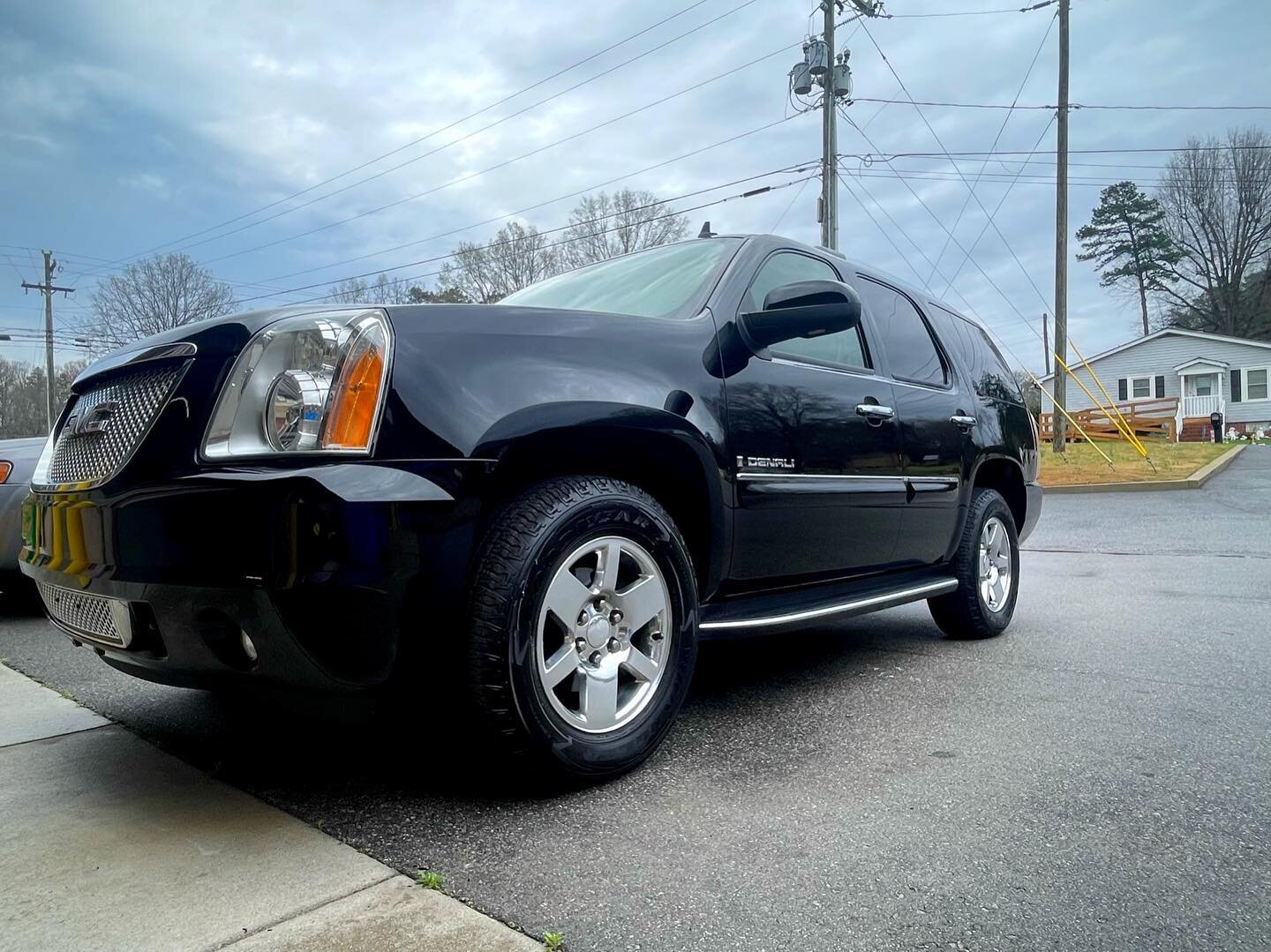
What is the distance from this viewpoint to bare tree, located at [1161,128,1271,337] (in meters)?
45.7

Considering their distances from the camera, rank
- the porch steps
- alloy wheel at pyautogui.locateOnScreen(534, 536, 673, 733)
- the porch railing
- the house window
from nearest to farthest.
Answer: alloy wheel at pyautogui.locateOnScreen(534, 536, 673, 733), the porch steps, the porch railing, the house window

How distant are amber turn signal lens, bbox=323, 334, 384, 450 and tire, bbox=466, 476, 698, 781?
390 millimetres

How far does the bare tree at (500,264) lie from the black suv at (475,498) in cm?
3137

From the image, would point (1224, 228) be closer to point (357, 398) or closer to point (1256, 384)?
point (1256, 384)

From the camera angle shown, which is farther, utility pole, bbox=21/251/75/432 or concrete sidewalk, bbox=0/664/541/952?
utility pole, bbox=21/251/75/432

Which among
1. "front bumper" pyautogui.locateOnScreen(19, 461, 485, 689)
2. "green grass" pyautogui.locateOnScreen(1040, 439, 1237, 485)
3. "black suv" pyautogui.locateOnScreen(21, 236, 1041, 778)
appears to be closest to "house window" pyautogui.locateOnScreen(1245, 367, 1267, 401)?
"green grass" pyautogui.locateOnScreen(1040, 439, 1237, 485)

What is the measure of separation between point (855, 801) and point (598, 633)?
80 centimetres

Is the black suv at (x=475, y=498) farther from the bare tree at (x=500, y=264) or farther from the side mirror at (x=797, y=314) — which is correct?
the bare tree at (x=500, y=264)

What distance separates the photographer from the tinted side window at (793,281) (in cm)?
322

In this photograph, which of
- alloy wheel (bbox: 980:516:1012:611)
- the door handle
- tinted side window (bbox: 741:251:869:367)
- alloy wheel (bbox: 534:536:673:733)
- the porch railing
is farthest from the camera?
the porch railing

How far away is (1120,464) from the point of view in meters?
18.0

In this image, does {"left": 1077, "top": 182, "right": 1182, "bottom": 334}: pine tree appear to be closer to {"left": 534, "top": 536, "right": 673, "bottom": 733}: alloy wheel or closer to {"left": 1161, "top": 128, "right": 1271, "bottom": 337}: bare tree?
{"left": 1161, "top": 128, "right": 1271, "bottom": 337}: bare tree

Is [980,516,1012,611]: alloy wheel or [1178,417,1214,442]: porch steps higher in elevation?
[1178,417,1214,442]: porch steps

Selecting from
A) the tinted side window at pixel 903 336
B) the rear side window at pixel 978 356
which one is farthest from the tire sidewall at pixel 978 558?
the tinted side window at pixel 903 336
